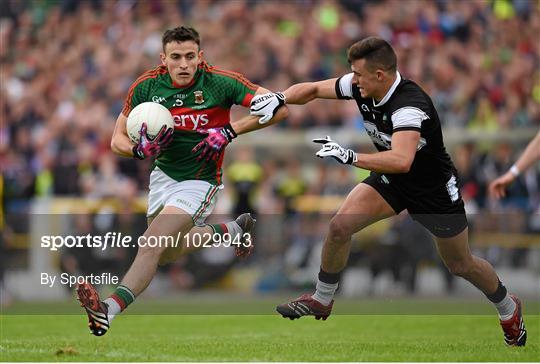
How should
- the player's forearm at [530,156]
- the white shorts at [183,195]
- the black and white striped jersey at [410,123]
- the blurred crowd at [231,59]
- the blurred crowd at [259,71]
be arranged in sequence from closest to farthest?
the black and white striped jersey at [410,123] → the player's forearm at [530,156] → the white shorts at [183,195] → the blurred crowd at [259,71] → the blurred crowd at [231,59]

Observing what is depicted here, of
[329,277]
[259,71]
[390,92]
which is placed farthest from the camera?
[259,71]

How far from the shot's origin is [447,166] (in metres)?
9.66

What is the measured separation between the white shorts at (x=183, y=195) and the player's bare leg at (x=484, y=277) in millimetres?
1909

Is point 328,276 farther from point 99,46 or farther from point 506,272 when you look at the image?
point 99,46

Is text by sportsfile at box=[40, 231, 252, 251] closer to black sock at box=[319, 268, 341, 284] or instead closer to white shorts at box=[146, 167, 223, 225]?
white shorts at box=[146, 167, 223, 225]

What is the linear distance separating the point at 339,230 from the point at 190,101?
161 centimetres

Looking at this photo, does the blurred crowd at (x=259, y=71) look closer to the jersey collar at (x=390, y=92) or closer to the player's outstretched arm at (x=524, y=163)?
the player's outstretched arm at (x=524, y=163)

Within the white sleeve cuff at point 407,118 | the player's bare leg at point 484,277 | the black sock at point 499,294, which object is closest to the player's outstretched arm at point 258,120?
the white sleeve cuff at point 407,118

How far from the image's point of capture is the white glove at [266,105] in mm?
9680

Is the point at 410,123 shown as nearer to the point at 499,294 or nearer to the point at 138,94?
the point at 499,294

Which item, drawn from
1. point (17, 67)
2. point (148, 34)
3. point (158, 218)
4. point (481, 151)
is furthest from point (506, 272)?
point (17, 67)

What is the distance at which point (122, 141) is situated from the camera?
966cm

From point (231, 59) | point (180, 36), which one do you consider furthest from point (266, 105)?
point (231, 59)

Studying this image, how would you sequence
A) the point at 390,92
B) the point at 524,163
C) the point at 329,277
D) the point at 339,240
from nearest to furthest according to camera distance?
1. the point at 390,92
2. the point at 524,163
3. the point at 339,240
4. the point at 329,277
